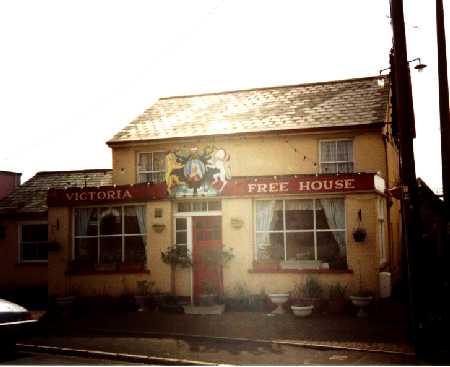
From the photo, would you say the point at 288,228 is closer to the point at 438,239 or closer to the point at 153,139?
the point at 153,139

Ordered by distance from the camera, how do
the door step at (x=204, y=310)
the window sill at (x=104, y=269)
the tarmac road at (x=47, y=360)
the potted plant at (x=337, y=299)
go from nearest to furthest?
1. the tarmac road at (x=47, y=360)
2. the potted plant at (x=337, y=299)
3. the door step at (x=204, y=310)
4. the window sill at (x=104, y=269)

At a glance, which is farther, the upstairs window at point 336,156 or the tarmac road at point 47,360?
the upstairs window at point 336,156

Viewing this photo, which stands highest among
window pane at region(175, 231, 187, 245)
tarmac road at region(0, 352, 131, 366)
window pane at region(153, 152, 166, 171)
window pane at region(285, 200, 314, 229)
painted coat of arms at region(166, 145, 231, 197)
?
window pane at region(153, 152, 166, 171)

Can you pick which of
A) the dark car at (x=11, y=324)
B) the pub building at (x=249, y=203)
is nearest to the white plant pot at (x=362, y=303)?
the pub building at (x=249, y=203)

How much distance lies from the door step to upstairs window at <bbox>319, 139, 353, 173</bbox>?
18.9ft

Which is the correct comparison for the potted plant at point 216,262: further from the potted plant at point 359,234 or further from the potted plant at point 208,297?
the potted plant at point 359,234

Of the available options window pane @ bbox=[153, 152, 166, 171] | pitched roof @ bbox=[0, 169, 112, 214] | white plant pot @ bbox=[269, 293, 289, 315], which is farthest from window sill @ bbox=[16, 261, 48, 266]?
white plant pot @ bbox=[269, 293, 289, 315]

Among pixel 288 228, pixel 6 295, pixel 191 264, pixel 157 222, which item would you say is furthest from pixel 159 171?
pixel 6 295

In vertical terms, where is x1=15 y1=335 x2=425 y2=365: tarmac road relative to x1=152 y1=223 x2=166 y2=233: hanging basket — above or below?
below

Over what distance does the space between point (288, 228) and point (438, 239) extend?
9.22m

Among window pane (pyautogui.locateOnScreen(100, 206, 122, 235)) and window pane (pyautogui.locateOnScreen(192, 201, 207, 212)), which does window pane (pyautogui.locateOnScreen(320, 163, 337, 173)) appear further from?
→ window pane (pyautogui.locateOnScreen(100, 206, 122, 235))

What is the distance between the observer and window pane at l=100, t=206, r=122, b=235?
16469mm

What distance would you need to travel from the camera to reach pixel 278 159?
1770 cm

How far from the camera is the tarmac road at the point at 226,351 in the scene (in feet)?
30.1
